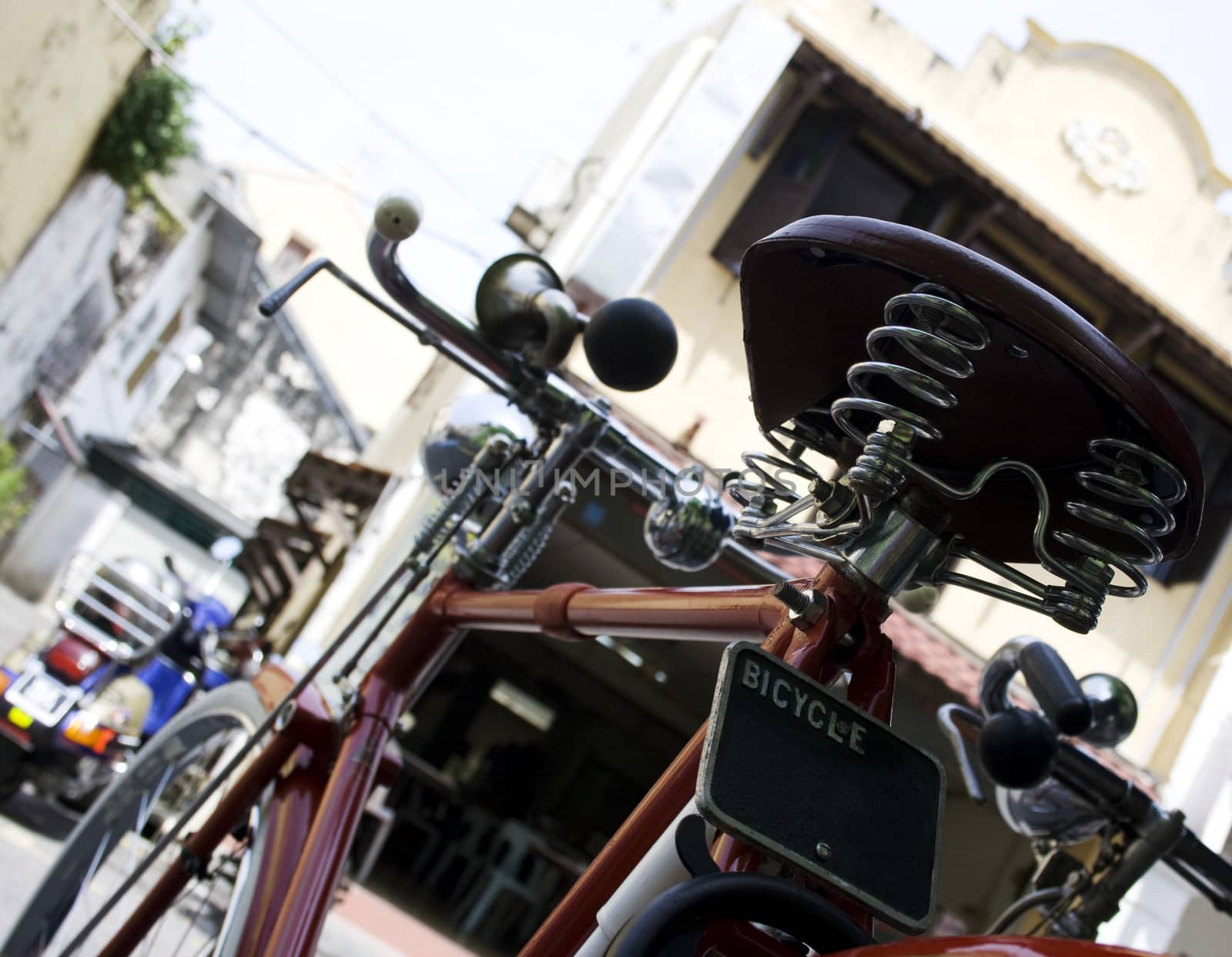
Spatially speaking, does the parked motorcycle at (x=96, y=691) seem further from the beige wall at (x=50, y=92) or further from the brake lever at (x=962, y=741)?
the beige wall at (x=50, y=92)

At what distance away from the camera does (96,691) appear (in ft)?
17.7

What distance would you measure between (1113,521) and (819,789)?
34cm

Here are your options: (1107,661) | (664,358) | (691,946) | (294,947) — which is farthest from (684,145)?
(691,946)

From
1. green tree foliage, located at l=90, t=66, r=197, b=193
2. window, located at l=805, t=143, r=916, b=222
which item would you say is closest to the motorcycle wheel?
window, located at l=805, t=143, r=916, b=222

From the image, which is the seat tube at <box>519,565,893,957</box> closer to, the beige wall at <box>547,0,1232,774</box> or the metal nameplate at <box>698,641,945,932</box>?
the metal nameplate at <box>698,641,945,932</box>

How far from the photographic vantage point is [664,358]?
68.3 inches

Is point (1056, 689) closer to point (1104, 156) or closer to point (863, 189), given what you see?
point (863, 189)

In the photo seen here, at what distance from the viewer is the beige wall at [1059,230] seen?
7.91 meters

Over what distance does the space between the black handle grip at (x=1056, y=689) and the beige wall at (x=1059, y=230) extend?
546cm

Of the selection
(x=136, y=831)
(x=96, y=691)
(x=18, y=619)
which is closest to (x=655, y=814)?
(x=136, y=831)

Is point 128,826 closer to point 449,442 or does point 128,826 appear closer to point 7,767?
point 449,442

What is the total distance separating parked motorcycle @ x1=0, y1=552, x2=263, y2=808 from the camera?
182 inches

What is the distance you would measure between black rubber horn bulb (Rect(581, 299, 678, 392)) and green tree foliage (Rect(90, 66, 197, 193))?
30.6 ft

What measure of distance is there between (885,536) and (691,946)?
1.35 feet
